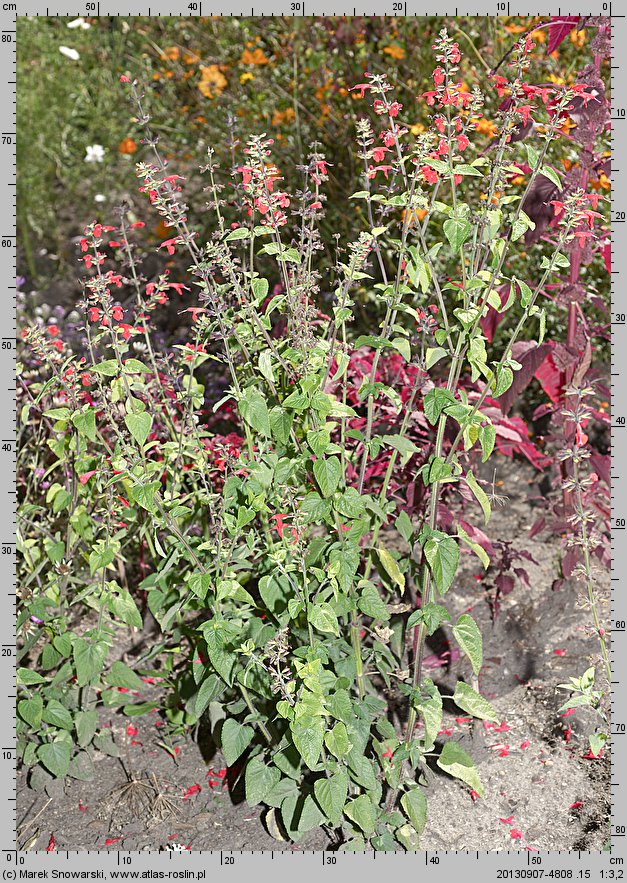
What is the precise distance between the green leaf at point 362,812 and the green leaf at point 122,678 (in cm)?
80

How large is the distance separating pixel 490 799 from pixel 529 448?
1120mm

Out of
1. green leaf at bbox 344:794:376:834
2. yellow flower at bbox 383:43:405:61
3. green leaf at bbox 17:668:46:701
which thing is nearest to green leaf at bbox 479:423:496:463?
green leaf at bbox 344:794:376:834

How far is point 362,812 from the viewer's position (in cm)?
248

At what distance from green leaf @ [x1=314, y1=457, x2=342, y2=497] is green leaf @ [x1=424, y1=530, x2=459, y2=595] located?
0.92 feet

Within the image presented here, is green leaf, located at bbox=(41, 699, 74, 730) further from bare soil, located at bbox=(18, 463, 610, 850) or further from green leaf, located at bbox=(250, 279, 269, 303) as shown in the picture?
green leaf, located at bbox=(250, 279, 269, 303)

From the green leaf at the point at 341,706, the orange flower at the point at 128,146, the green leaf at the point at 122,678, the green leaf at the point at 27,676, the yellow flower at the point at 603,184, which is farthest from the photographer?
the orange flower at the point at 128,146

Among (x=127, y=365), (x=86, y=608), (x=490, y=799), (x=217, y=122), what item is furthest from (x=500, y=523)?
(x=217, y=122)

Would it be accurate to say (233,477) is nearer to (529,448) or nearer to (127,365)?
(127,365)

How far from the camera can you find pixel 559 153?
4363 mm

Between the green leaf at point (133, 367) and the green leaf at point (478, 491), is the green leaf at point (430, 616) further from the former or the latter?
the green leaf at point (133, 367)

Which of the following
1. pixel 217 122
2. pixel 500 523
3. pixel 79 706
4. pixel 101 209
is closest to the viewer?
pixel 79 706

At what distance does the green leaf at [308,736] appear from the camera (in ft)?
7.24

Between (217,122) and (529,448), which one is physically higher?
(217,122)

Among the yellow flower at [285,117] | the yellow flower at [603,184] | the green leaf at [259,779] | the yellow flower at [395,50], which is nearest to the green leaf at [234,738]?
the green leaf at [259,779]
